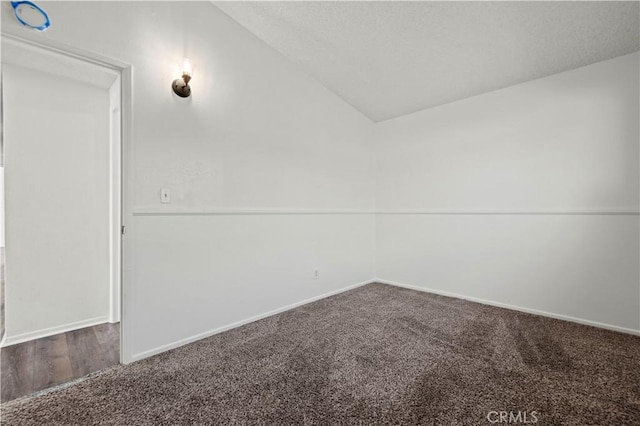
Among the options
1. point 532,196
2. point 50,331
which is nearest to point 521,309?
point 532,196

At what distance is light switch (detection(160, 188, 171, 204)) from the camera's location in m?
2.08

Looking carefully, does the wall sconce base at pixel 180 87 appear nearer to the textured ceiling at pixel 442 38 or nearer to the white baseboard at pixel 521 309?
the textured ceiling at pixel 442 38

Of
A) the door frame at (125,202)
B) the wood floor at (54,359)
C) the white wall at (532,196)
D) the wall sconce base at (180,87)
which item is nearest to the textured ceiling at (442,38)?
the white wall at (532,196)

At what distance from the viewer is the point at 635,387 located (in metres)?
1.65

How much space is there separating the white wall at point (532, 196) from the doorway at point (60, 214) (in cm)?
332

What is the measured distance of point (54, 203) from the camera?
8.13 ft

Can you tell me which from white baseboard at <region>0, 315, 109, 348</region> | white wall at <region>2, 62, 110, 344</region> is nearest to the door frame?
white wall at <region>2, 62, 110, 344</region>

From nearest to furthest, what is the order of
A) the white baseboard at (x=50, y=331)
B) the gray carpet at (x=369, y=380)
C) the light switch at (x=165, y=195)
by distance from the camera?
the gray carpet at (x=369, y=380) → the light switch at (x=165, y=195) → the white baseboard at (x=50, y=331)

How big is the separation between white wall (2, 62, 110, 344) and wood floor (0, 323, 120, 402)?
8.5 inches

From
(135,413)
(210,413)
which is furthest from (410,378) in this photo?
(135,413)

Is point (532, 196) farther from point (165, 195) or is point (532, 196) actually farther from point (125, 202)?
point (125, 202)

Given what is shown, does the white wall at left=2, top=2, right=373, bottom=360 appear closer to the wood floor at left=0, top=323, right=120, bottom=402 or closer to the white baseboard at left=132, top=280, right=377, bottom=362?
the white baseboard at left=132, top=280, right=377, bottom=362

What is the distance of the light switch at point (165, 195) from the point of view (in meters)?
2.08

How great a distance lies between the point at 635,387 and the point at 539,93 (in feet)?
8.49
